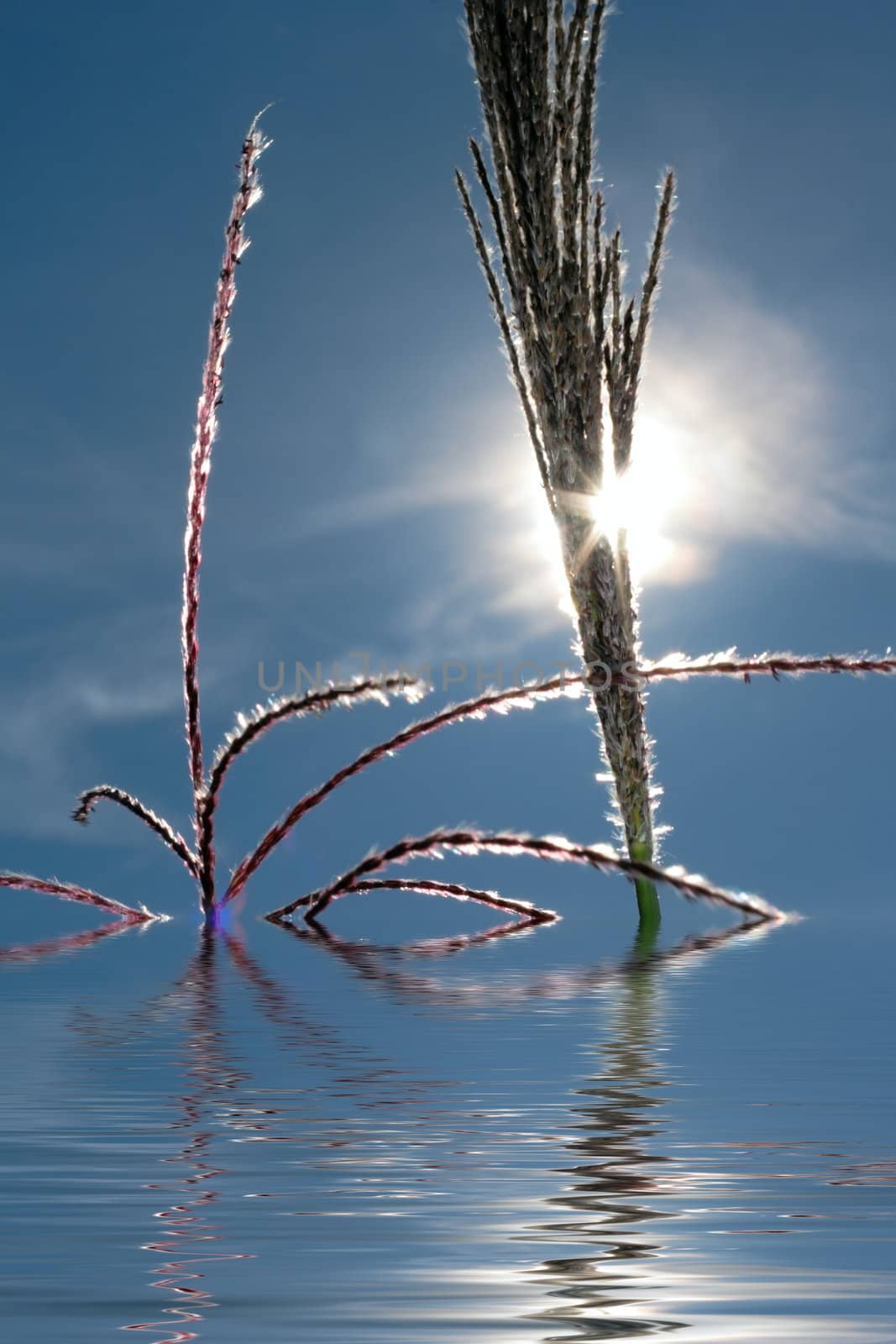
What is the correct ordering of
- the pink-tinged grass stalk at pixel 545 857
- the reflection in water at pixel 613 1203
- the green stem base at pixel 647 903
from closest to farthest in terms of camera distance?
the reflection in water at pixel 613 1203, the pink-tinged grass stalk at pixel 545 857, the green stem base at pixel 647 903

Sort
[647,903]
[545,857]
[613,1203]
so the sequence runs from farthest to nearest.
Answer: [647,903]
[545,857]
[613,1203]

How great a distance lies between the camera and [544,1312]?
86 centimetres

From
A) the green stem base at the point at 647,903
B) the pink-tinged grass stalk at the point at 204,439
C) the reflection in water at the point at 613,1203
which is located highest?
the pink-tinged grass stalk at the point at 204,439

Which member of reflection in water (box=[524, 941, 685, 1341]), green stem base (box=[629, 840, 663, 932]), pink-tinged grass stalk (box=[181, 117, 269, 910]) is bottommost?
reflection in water (box=[524, 941, 685, 1341])

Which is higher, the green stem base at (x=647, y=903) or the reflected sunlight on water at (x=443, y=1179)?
the green stem base at (x=647, y=903)

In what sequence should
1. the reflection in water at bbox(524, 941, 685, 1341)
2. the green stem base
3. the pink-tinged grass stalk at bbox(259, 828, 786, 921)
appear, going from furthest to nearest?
the green stem base
the pink-tinged grass stalk at bbox(259, 828, 786, 921)
the reflection in water at bbox(524, 941, 685, 1341)

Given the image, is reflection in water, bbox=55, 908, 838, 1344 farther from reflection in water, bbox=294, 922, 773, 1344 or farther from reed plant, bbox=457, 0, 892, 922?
reed plant, bbox=457, 0, 892, 922

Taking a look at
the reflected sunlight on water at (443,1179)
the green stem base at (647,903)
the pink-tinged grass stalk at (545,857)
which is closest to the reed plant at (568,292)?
the green stem base at (647,903)

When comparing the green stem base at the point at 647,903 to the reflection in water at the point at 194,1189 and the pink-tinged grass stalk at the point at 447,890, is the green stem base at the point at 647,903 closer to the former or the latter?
the pink-tinged grass stalk at the point at 447,890

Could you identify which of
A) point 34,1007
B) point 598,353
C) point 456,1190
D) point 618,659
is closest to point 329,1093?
point 456,1190

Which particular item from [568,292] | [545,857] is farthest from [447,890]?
[568,292]

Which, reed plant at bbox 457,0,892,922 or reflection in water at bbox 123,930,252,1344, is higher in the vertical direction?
reed plant at bbox 457,0,892,922

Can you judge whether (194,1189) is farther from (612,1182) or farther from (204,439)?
(204,439)

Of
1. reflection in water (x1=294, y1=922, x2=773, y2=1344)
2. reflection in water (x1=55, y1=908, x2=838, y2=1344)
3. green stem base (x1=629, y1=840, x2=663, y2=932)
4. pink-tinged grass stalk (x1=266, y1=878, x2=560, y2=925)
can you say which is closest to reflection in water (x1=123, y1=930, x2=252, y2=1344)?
reflection in water (x1=55, y1=908, x2=838, y2=1344)
